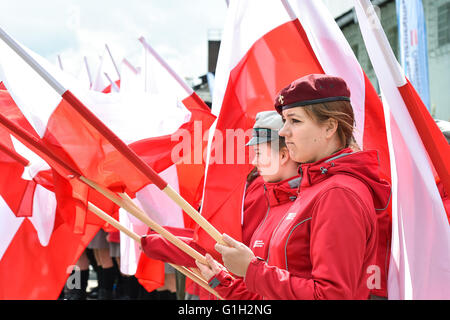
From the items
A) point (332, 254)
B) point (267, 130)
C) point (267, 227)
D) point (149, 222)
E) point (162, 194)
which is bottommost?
point (332, 254)

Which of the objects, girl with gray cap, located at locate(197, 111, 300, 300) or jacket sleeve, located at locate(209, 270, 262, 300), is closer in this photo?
girl with gray cap, located at locate(197, 111, 300, 300)

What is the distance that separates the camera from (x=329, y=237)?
1.75 metres

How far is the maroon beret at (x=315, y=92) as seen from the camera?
80.4 inches

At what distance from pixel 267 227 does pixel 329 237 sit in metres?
0.59

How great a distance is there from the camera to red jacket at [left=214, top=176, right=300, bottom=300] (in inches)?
88.9

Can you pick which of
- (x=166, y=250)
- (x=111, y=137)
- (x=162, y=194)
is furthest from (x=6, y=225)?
(x=111, y=137)

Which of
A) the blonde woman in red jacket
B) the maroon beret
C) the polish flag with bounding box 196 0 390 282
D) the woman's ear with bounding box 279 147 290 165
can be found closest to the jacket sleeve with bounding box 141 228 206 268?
the polish flag with bounding box 196 0 390 282

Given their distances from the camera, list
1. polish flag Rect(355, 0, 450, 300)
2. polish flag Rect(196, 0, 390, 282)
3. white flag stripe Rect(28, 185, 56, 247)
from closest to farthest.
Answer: polish flag Rect(355, 0, 450, 300), polish flag Rect(196, 0, 390, 282), white flag stripe Rect(28, 185, 56, 247)

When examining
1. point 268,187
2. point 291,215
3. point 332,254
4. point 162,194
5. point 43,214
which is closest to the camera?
point 332,254

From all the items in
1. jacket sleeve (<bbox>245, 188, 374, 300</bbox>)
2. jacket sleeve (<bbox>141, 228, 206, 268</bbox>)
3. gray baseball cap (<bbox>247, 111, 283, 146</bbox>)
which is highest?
gray baseball cap (<bbox>247, 111, 283, 146</bbox>)

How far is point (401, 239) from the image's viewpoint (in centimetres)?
201

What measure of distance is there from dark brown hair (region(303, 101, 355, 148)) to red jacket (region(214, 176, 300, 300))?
0.35 meters

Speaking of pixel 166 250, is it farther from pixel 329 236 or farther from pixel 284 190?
pixel 329 236

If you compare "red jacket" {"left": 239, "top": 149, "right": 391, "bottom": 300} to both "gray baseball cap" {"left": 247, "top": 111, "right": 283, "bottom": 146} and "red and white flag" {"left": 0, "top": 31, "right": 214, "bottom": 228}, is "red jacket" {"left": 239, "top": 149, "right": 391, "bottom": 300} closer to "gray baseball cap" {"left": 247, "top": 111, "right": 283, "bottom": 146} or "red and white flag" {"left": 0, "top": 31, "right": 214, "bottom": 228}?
"gray baseball cap" {"left": 247, "top": 111, "right": 283, "bottom": 146}
